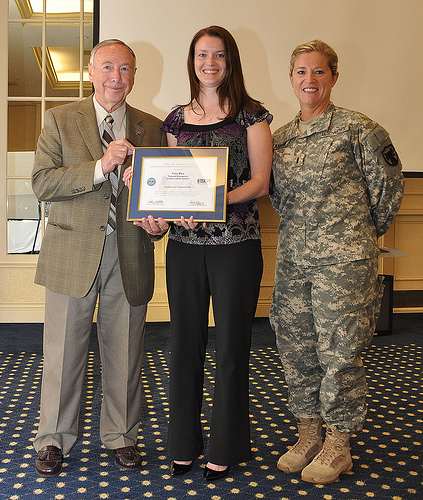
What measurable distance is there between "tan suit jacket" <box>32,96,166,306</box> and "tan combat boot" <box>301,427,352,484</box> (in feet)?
2.83

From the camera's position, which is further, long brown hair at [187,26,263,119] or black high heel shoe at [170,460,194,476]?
black high heel shoe at [170,460,194,476]

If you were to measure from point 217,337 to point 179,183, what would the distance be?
544mm

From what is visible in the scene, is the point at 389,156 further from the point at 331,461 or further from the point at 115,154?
the point at 331,461

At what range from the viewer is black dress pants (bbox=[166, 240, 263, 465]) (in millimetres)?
1944

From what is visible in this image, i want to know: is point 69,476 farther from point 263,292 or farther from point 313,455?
point 263,292

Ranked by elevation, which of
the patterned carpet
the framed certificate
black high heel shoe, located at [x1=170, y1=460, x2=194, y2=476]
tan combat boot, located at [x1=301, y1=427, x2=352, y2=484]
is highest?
the framed certificate

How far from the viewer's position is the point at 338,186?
2033 millimetres

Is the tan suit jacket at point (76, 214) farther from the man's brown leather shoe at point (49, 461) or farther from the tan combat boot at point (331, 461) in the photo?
the tan combat boot at point (331, 461)

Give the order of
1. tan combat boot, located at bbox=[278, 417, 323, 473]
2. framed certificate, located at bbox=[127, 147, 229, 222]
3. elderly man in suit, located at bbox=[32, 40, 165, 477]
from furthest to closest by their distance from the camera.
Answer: tan combat boot, located at bbox=[278, 417, 323, 473] → elderly man in suit, located at bbox=[32, 40, 165, 477] → framed certificate, located at bbox=[127, 147, 229, 222]

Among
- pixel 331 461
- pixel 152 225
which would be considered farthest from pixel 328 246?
pixel 331 461

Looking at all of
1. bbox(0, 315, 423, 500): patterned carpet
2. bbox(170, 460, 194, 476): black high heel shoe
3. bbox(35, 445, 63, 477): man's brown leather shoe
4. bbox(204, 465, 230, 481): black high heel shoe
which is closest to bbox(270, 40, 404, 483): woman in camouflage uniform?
bbox(0, 315, 423, 500): patterned carpet

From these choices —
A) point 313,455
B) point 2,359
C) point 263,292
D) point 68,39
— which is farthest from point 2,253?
point 313,455

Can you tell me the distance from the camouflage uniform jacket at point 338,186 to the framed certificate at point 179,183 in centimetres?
35

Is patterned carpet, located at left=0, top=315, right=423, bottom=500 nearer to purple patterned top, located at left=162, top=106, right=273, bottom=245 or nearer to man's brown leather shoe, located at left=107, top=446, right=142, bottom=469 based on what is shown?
man's brown leather shoe, located at left=107, top=446, right=142, bottom=469
